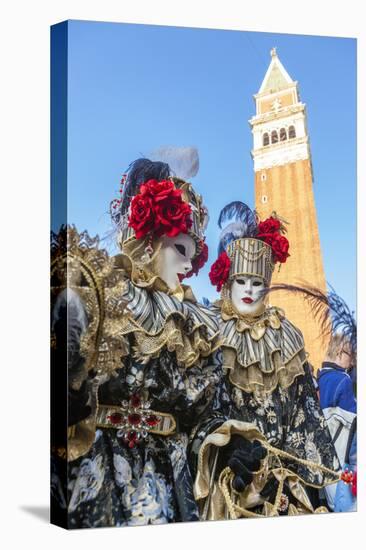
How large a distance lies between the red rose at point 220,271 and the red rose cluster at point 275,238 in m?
0.43

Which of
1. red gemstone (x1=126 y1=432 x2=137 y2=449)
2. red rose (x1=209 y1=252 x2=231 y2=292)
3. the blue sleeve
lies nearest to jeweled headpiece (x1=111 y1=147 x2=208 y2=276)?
red rose (x1=209 y1=252 x2=231 y2=292)

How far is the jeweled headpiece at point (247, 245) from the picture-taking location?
43.4 ft

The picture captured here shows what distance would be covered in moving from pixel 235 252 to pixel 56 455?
2.35m

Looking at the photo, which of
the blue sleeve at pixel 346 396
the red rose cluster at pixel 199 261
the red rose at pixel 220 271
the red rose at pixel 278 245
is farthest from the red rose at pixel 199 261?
the blue sleeve at pixel 346 396

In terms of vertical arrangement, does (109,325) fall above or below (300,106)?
below

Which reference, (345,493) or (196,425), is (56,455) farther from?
(345,493)

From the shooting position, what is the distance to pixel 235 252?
13.3m

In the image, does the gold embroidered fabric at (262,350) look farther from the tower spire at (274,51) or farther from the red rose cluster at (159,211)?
the tower spire at (274,51)

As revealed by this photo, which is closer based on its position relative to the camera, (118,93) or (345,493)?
(118,93)

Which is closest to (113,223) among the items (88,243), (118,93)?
(88,243)

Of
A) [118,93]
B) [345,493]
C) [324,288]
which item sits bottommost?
[345,493]

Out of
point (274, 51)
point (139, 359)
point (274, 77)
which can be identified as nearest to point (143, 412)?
point (139, 359)

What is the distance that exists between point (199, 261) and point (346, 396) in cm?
190

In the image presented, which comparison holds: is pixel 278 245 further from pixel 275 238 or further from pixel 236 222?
pixel 236 222
